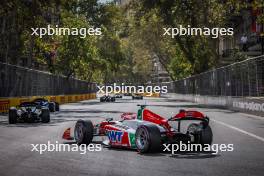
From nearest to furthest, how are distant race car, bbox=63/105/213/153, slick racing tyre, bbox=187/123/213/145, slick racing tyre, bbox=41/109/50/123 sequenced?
distant race car, bbox=63/105/213/153, slick racing tyre, bbox=187/123/213/145, slick racing tyre, bbox=41/109/50/123

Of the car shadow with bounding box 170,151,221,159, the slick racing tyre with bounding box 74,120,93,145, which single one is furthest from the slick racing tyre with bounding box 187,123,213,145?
the slick racing tyre with bounding box 74,120,93,145

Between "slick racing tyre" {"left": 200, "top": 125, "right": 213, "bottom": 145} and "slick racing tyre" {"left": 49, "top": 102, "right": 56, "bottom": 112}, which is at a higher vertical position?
"slick racing tyre" {"left": 49, "top": 102, "right": 56, "bottom": 112}

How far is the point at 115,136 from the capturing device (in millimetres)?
11945

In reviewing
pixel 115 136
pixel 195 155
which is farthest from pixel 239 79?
pixel 195 155

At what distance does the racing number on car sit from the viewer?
38.5 ft

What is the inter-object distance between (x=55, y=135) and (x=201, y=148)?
563 cm

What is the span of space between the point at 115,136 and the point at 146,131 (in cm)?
151

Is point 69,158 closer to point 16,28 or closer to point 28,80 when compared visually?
point 28,80

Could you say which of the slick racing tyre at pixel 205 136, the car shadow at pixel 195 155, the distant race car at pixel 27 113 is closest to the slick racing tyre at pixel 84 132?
the car shadow at pixel 195 155

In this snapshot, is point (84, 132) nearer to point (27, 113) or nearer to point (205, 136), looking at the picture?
point (205, 136)

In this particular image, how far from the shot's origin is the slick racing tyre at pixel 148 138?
1055 cm

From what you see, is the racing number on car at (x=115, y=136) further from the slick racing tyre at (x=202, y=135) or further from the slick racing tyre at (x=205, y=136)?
the slick racing tyre at (x=205, y=136)

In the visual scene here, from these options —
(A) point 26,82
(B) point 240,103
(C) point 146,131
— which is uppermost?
(A) point 26,82

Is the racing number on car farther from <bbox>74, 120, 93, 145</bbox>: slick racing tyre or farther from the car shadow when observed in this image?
the car shadow
